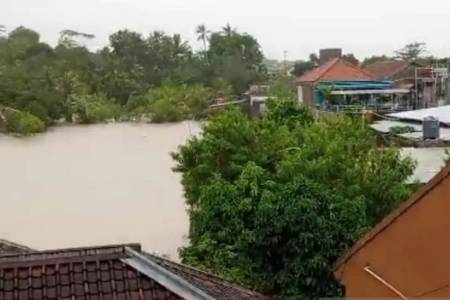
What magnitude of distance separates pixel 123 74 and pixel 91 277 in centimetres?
2358

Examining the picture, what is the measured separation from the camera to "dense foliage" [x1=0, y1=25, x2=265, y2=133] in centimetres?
2177

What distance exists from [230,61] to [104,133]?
9.60m

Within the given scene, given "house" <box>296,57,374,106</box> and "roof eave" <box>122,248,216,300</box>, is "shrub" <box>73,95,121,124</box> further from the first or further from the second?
"roof eave" <box>122,248,216,300</box>

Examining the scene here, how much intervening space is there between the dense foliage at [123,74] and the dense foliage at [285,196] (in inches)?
483

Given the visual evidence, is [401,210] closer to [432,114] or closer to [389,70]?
[432,114]

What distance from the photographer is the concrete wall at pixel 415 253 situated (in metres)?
3.80

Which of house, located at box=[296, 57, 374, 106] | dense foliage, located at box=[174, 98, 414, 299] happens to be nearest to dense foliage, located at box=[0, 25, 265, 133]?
house, located at box=[296, 57, 374, 106]

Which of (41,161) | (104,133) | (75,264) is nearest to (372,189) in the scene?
(75,264)

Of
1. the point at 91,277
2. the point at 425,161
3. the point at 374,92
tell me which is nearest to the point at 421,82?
the point at 374,92

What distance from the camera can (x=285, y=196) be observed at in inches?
283

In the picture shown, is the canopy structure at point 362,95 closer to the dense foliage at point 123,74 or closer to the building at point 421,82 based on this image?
the building at point 421,82

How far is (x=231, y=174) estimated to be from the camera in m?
9.22

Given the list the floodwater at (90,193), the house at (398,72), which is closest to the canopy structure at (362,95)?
the house at (398,72)

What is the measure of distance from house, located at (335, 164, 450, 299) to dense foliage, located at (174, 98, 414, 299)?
277 cm
